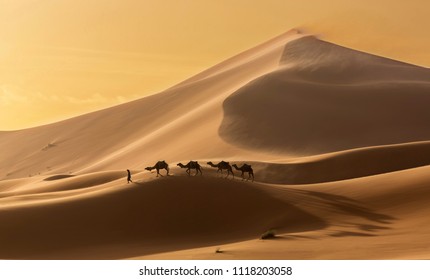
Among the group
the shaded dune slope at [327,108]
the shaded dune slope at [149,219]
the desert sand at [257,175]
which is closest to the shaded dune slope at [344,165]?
the desert sand at [257,175]

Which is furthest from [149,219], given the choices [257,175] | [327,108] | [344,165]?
[327,108]

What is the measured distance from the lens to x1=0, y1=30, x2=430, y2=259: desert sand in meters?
23.0

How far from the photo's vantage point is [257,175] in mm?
44875

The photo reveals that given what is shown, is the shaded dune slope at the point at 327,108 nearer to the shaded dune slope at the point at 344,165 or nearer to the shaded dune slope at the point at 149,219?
the shaded dune slope at the point at 344,165

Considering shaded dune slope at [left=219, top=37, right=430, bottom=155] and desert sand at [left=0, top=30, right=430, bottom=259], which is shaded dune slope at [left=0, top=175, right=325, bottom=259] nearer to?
desert sand at [left=0, top=30, right=430, bottom=259]

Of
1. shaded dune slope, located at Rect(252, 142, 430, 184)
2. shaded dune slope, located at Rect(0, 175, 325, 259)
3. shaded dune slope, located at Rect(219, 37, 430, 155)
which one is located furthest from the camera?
shaded dune slope, located at Rect(219, 37, 430, 155)

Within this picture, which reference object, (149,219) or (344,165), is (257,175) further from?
(149,219)

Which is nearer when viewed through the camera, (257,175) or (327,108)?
(257,175)

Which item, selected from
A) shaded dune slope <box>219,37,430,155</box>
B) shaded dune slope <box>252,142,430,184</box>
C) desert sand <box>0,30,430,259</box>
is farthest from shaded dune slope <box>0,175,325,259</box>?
shaded dune slope <box>219,37,430,155</box>

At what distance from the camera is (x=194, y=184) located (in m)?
27.6

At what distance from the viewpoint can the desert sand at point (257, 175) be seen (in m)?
23.0

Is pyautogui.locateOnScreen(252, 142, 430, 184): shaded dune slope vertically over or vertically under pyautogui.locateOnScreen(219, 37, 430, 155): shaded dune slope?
under

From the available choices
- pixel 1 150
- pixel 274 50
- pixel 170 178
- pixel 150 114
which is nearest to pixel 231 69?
pixel 274 50

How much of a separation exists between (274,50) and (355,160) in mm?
73144
